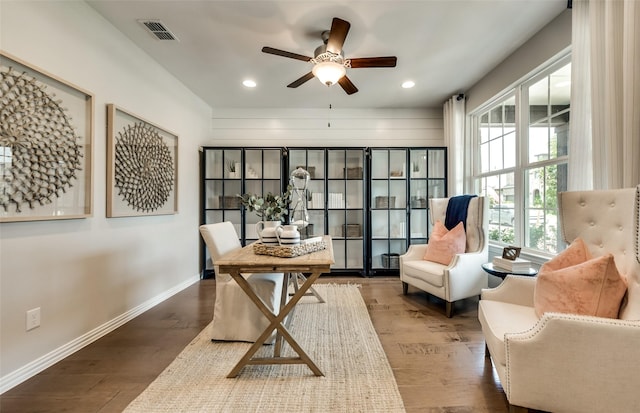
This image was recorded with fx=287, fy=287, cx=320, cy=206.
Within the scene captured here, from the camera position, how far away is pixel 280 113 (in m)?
4.54

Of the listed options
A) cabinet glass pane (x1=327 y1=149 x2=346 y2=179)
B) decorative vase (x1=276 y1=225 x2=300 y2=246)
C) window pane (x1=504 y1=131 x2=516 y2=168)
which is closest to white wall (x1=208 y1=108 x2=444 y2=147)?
cabinet glass pane (x1=327 y1=149 x2=346 y2=179)

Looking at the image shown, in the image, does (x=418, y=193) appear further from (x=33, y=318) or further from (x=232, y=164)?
(x=33, y=318)

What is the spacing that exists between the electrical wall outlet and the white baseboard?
22 centimetres

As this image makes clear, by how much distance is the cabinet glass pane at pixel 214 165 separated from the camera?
418cm

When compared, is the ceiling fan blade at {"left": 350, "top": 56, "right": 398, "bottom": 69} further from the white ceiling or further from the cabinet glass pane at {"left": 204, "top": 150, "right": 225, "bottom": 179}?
the cabinet glass pane at {"left": 204, "top": 150, "right": 225, "bottom": 179}

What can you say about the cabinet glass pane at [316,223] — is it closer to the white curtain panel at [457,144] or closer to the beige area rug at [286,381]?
the white curtain panel at [457,144]

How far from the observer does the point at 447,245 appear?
304 cm

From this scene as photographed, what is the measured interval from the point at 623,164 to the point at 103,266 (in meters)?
3.67

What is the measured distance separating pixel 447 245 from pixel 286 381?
2.15 metres

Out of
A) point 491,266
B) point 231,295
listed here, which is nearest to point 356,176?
point 491,266

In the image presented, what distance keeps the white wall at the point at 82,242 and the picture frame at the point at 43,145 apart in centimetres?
8

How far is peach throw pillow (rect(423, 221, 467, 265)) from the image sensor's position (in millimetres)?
3004

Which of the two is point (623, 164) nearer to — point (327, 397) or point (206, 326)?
point (327, 397)

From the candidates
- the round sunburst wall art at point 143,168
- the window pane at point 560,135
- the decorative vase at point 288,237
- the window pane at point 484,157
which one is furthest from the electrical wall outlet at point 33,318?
the window pane at point 484,157
